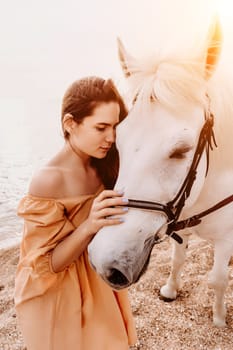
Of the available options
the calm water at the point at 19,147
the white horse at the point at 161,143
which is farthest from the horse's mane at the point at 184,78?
the calm water at the point at 19,147

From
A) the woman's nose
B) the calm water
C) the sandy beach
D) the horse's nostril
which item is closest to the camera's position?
the horse's nostril

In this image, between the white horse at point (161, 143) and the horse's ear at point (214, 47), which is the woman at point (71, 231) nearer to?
the white horse at point (161, 143)

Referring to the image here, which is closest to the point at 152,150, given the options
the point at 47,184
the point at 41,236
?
the point at 47,184

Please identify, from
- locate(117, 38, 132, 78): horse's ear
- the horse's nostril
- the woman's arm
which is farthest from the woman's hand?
locate(117, 38, 132, 78): horse's ear

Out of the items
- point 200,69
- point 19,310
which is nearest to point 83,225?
point 19,310

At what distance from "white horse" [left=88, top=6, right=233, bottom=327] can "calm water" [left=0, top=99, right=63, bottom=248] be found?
2924 millimetres

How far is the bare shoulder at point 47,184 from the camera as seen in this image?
1457 mm

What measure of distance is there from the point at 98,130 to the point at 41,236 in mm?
489

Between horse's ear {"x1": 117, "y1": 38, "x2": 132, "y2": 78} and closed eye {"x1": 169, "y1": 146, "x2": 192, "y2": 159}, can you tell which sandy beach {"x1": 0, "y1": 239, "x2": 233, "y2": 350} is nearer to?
A: closed eye {"x1": 169, "y1": 146, "x2": 192, "y2": 159}

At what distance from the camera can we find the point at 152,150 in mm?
1295

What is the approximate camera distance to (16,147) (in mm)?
8898

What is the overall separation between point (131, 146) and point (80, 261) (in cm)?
59

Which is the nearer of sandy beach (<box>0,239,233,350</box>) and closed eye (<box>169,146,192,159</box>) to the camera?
closed eye (<box>169,146,192,159</box>)

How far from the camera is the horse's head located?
124cm
